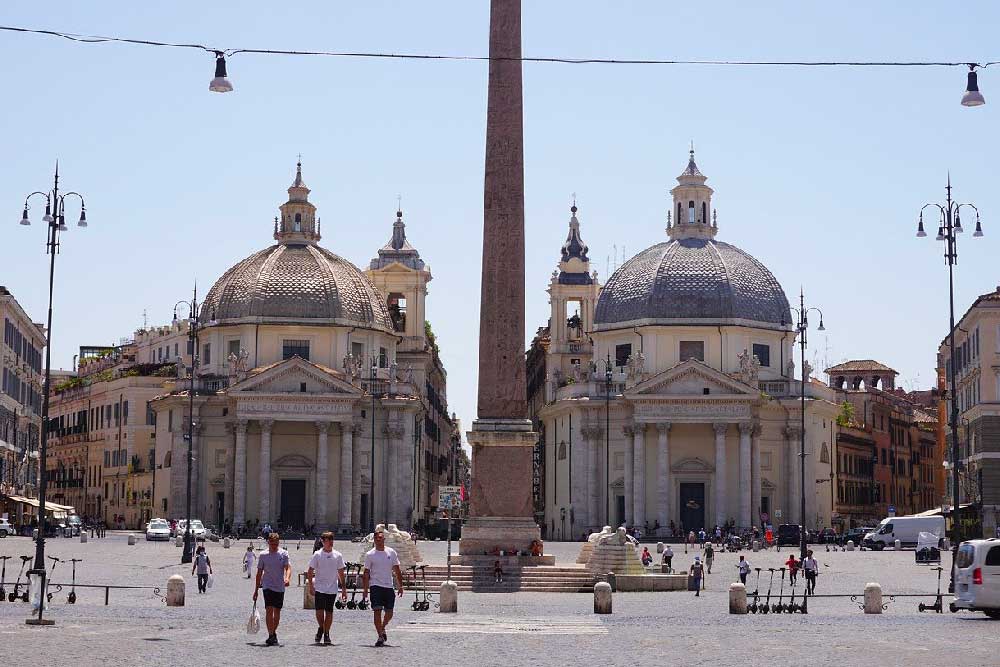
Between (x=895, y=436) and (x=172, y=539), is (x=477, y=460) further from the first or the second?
(x=895, y=436)

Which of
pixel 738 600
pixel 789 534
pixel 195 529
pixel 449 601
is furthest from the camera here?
pixel 789 534

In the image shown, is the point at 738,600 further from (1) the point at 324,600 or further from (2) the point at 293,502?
(2) the point at 293,502

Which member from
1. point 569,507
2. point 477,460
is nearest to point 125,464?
point 569,507

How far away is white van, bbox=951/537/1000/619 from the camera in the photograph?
31.2 m

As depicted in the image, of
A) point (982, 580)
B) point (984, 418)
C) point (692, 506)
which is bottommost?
point (982, 580)

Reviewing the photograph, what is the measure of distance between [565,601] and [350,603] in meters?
5.16

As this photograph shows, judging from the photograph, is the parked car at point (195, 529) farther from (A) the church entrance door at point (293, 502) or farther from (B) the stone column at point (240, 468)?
(A) the church entrance door at point (293, 502)

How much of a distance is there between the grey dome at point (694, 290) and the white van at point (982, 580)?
66.4 meters

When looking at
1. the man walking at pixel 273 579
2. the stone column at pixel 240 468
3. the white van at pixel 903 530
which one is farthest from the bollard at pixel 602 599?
the stone column at pixel 240 468

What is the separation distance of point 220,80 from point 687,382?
2700 inches

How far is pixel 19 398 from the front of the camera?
8931 cm

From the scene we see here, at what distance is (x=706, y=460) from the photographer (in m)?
95.4

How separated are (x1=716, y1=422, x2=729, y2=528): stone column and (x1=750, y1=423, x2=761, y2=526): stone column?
4.88 feet

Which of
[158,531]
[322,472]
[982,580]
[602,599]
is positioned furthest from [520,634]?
[322,472]
